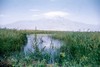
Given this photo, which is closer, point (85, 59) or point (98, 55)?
point (85, 59)

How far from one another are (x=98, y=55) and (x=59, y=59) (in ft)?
3.17

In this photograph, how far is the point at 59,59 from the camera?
19.5ft

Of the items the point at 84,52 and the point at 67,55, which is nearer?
the point at 67,55

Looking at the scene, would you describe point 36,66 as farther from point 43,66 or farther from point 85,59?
point 85,59

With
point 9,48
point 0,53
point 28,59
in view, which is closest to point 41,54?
point 28,59

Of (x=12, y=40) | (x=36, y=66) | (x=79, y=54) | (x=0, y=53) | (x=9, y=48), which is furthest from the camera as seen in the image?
(x=12, y=40)

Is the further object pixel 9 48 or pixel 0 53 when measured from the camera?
pixel 9 48

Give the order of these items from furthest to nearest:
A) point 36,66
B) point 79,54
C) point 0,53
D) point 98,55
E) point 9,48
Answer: point 9,48 < point 0,53 < point 79,54 < point 98,55 < point 36,66

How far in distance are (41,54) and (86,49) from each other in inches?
53.8

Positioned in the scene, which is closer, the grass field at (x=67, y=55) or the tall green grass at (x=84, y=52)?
the grass field at (x=67, y=55)

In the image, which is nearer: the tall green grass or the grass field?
the grass field

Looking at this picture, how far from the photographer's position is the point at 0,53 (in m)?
7.14

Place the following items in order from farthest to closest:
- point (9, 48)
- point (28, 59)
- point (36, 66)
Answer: point (9, 48) → point (28, 59) → point (36, 66)

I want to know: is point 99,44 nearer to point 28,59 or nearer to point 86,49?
point 86,49
